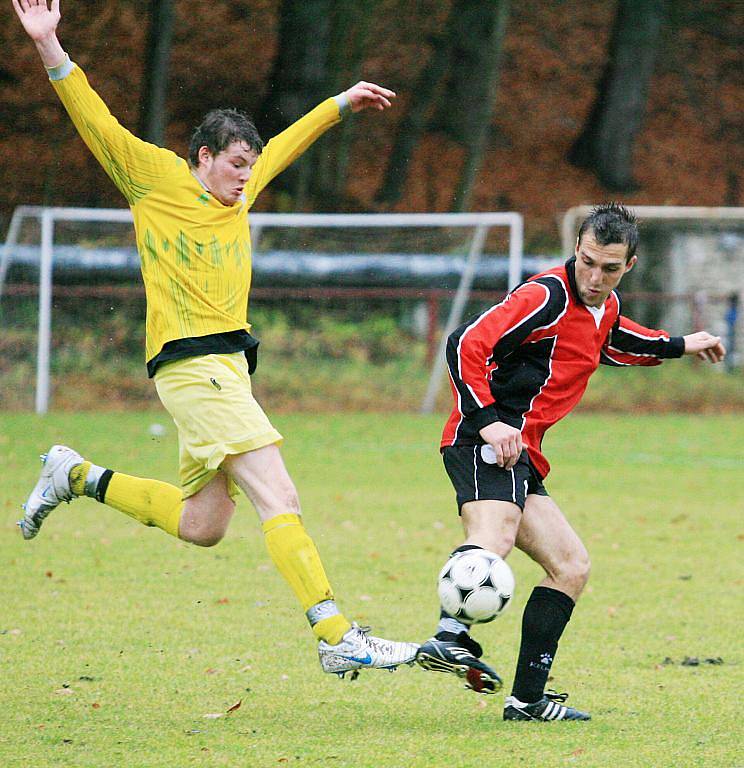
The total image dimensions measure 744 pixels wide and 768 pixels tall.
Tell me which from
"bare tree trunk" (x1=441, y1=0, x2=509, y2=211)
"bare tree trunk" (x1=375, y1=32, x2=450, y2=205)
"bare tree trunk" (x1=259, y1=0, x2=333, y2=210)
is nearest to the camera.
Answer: "bare tree trunk" (x1=259, y1=0, x2=333, y2=210)

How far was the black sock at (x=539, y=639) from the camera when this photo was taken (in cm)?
503

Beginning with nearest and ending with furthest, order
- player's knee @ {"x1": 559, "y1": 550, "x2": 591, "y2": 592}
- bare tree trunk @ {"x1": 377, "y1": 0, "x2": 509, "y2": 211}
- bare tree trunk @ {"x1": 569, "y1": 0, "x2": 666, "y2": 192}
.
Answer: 1. player's knee @ {"x1": 559, "y1": 550, "x2": 591, "y2": 592}
2. bare tree trunk @ {"x1": 377, "y1": 0, "x2": 509, "y2": 211}
3. bare tree trunk @ {"x1": 569, "y1": 0, "x2": 666, "y2": 192}

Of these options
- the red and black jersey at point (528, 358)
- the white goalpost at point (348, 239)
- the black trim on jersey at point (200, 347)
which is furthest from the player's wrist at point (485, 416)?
the white goalpost at point (348, 239)

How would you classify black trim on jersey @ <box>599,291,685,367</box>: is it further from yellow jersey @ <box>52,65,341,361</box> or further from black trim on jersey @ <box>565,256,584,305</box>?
yellow jersey @ <box>52,65,341,361</box>

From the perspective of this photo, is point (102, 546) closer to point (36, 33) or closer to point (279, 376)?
point (36, 33)

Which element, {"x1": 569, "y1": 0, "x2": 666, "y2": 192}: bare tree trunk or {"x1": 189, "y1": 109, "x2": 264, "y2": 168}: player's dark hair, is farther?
{"x1": 569, "y1": 0, "x2": 666, "y2": 192}: bare tree trunk

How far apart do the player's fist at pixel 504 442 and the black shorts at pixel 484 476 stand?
0.13 metres

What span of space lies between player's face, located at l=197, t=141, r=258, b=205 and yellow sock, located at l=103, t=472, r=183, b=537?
1.17 m

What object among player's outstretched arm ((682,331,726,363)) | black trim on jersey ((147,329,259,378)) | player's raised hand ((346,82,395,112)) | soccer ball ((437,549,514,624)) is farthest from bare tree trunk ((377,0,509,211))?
soccer ball ((437,549,514,624))

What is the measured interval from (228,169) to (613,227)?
1438mm

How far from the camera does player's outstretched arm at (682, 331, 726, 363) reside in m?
5.57

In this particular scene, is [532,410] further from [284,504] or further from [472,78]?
[472,78]

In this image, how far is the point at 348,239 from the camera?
18.9 metres

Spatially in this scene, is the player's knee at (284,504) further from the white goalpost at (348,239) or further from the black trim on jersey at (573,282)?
the white goalpost at (348,239)
